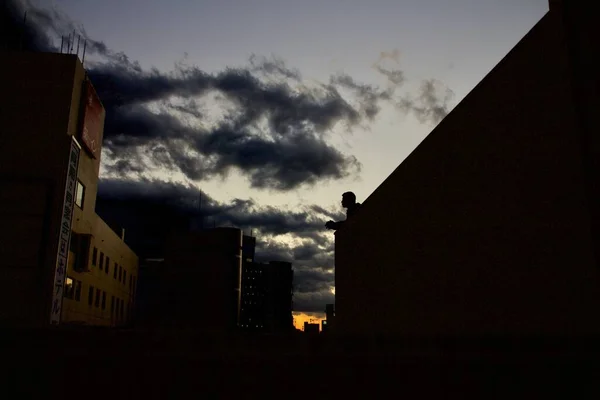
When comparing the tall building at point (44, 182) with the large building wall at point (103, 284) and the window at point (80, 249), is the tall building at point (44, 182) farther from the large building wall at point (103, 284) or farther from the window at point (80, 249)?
the large building wall at point (103, 284)

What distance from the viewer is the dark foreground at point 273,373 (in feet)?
10.8

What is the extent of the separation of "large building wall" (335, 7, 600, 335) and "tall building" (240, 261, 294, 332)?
5157 inches

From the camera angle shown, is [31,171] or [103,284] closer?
[31,171]

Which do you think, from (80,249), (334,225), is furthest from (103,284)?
(334,225)

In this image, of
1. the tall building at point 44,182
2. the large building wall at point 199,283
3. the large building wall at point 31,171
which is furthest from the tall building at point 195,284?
the large building wall at point 31,171

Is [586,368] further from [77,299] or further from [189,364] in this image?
[77,299]

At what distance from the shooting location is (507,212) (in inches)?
488

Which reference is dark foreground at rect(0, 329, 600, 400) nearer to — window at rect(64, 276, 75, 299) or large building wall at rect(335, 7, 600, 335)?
large building wall at rect(335, 7, 600, 335)

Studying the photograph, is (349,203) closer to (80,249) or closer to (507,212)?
(80,249)

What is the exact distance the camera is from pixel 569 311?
10242mm

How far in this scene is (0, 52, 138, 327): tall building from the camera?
2827 centimetres

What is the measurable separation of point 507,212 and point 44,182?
2672 cm

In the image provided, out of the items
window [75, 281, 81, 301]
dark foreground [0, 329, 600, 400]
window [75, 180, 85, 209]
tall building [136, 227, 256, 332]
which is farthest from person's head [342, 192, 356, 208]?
tall building [136, 227, 256, 332]

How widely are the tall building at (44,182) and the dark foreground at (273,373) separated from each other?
2726 centimetres
